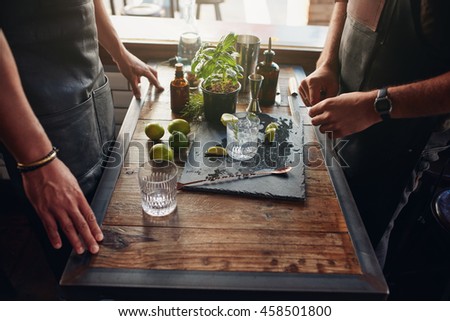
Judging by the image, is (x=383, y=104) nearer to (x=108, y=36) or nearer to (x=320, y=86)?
(x=320, y=86)

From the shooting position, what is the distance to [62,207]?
87cm

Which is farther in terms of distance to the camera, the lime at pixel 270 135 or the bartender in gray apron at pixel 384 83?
the lime at pixel 270 135

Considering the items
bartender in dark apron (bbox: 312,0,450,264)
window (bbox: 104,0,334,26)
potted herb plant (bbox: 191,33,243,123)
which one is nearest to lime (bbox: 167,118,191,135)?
potted herb plant (bbox: 191,33,243,123)

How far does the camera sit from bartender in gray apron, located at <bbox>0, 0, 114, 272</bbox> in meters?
1.06

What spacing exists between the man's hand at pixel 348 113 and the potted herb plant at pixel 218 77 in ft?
1.13

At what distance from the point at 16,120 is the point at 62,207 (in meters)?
0.23

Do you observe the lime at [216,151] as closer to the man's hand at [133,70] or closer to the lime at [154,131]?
the lime at [154,131]

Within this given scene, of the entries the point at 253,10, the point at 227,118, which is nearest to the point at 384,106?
the point at 227,118

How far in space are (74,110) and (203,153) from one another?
433 mm

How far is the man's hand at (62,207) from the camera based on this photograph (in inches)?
34.3

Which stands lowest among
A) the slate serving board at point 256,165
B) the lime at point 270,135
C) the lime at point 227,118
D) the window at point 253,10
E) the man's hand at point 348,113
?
the window at point 253,10

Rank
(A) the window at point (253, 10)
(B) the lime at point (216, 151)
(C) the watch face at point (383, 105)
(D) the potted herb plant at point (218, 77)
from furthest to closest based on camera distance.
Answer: (A) the window at point (253, 10) < (D) the potted herb plant at point (218, 77) < (B) the lime at point (216, 151) < (C) the watch face at point (383, 105)

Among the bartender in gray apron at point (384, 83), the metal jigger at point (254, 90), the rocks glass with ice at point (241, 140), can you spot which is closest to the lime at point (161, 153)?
the rocks glass with ice at point (241, 140)
